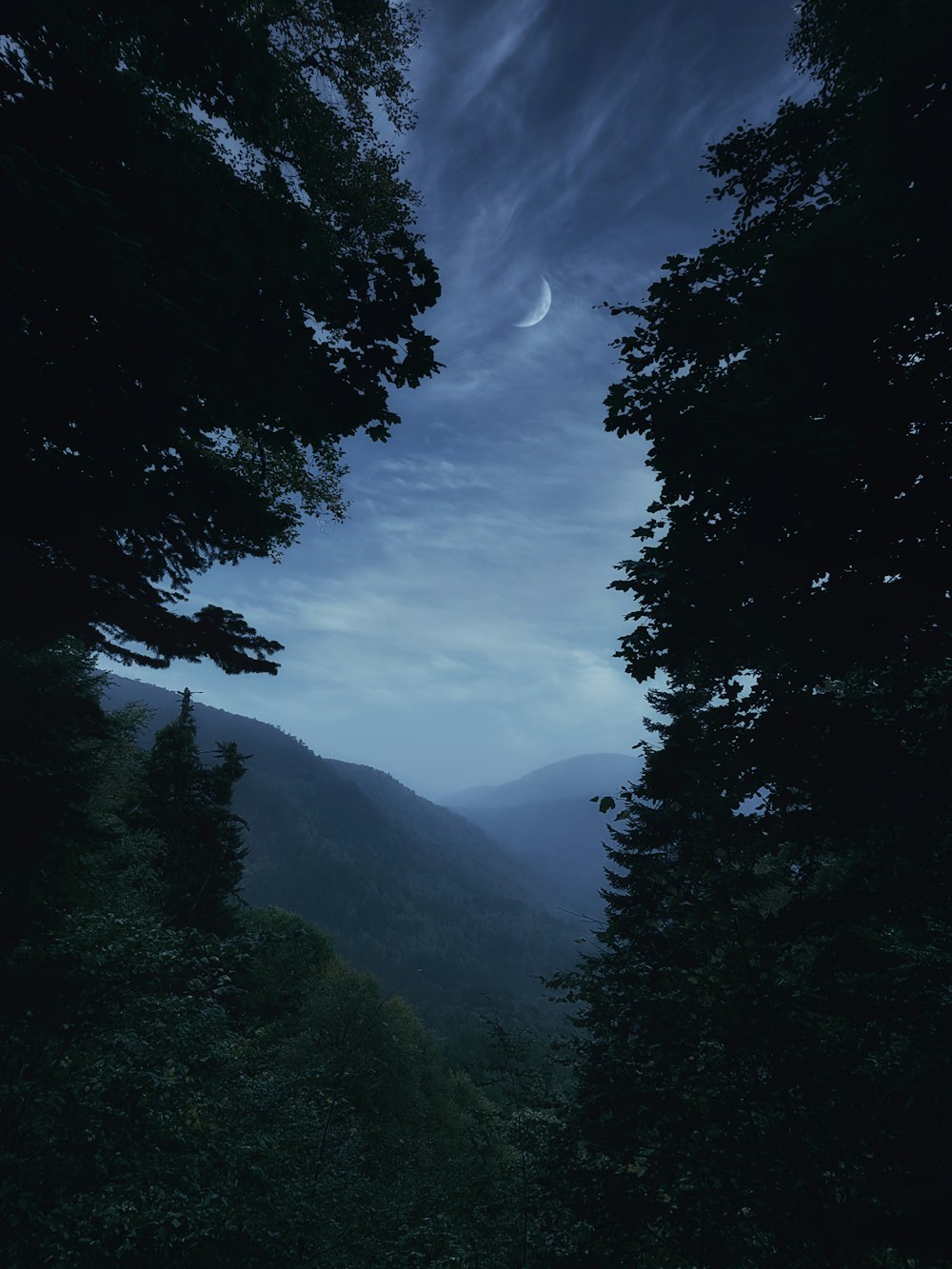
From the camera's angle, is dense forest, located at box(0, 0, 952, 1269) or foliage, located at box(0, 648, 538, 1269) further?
foliage, located at box(0, 648, 538, 1269)

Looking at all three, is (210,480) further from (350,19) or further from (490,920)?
(490,920)

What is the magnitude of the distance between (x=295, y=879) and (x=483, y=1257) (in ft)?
659

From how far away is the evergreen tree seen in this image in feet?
Result: 57.0

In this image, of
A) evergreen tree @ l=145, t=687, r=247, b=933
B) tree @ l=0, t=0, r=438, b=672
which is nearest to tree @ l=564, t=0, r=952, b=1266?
tree @ l=0, t=0, r=438, b=672

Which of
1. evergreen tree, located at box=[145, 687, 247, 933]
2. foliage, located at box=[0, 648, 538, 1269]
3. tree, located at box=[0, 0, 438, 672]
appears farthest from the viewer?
evergreen tree, located at box=[145, 687, 247, 933]

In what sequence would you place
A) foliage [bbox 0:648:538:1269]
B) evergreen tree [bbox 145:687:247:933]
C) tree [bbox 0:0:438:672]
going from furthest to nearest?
evergreen tree [bbox 145:687:247:933] < foliage [bbox 0:648:538:1269] < tree [bbox 0:0:438:672]

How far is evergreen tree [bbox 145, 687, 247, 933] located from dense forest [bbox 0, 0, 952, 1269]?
400 inches

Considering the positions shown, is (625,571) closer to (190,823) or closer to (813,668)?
(813,668)

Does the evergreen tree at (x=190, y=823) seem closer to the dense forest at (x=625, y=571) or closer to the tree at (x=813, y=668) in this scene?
the dense forest at (x=625, y=571)

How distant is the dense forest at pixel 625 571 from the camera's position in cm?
340

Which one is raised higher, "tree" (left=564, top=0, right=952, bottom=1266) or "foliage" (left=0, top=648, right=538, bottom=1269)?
"tree" (left=564, top=0, right=952, bottom=1266)

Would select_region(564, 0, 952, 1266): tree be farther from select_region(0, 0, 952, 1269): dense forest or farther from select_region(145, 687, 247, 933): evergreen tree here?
select_region(145, 687, 247, 933): evergreen tree

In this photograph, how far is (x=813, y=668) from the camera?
470 cm

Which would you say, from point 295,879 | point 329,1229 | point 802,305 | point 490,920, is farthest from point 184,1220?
point 490,920
